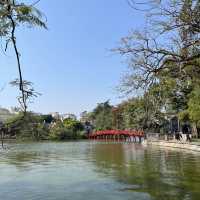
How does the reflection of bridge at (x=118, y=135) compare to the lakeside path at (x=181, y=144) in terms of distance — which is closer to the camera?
the lakeside path at (x=181, y=144)

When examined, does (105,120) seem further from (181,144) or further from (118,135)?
(181,144)

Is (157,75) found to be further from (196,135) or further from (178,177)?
(196,135)

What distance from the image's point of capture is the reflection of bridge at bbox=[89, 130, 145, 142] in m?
83.8

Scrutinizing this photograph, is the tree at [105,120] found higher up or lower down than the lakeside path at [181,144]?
higher up

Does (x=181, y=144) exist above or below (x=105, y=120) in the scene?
below

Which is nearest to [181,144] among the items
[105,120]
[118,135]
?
[118,135]

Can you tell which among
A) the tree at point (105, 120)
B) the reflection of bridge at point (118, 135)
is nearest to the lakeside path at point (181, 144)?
the reflection of bridge at point (118, 135)

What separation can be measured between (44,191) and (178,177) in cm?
766

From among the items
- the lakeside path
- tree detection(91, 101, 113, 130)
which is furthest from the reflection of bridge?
the lakeside path

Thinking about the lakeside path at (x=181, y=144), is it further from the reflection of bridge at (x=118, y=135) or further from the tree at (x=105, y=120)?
the tree at (x=105, y=120)

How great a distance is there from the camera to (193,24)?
991cm

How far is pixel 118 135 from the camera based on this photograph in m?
99.6

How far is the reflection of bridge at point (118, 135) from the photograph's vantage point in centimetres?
8380

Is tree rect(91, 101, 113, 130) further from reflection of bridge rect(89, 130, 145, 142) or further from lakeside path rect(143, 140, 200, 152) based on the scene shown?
lakeside path rect(143, 140, 200, 152)
